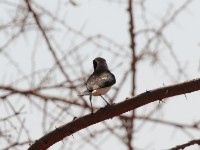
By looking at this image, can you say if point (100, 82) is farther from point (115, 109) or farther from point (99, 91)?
point (115, 109)

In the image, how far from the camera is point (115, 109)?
1.97m

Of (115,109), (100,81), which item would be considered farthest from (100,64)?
(115,109)

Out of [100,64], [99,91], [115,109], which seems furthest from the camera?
[100,64]

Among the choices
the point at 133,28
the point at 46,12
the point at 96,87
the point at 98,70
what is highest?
the point at 46,12

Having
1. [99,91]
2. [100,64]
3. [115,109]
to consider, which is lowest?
[115,109]

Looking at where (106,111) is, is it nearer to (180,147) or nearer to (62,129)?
(62,129)

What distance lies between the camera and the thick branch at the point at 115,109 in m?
1.90

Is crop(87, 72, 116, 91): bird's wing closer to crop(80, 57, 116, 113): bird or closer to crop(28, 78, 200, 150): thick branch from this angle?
crop(80, 57, 116, 113): bird

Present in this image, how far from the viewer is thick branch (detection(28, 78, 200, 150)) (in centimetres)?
190

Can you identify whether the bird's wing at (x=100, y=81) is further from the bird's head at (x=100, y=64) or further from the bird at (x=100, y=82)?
the bird's head at (x=100, y=64)

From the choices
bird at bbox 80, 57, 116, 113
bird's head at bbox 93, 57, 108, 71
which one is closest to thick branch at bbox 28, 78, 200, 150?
bird at bbox 80, 57, 116, 113

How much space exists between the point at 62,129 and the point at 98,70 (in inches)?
28.6

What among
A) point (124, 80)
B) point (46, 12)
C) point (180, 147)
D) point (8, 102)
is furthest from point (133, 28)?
point (180, 147)

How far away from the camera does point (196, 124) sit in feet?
9.39
